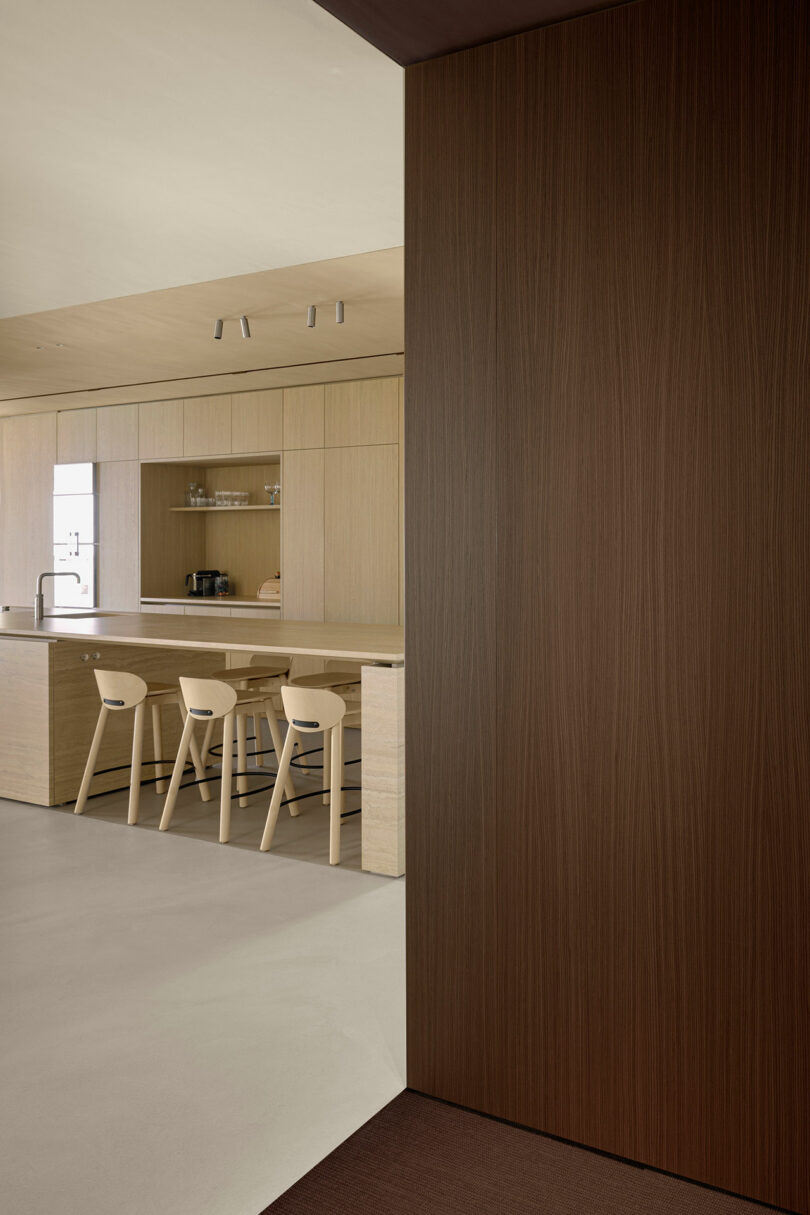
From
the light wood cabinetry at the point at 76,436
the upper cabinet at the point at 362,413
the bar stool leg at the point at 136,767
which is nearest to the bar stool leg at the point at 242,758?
the bar stool leg at the point at 136,767

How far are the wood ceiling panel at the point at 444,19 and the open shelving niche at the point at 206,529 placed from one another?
528 cm

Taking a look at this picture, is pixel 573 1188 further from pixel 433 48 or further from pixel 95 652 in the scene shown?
pixel 95 652

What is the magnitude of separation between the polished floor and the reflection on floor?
0.19 feet

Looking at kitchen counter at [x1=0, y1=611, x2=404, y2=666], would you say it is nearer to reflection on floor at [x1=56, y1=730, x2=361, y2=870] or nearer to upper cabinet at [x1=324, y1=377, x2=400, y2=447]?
reflection on floor at [x1=56, y1=730, x2=361, y2=870]

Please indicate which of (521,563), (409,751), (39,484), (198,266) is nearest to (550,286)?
(521,563)

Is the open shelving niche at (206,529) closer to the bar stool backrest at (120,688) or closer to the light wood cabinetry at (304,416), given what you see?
the light wood cabinetry at (304,416)

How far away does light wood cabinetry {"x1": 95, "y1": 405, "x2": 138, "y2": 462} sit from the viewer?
7.12m

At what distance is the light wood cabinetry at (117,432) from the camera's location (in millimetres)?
7125

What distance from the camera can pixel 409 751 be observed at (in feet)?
6.60

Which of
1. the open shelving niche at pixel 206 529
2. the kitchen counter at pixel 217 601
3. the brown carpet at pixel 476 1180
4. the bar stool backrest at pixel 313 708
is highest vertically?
the open shelving niche at pixel 206 529

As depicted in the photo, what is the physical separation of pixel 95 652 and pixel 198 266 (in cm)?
184

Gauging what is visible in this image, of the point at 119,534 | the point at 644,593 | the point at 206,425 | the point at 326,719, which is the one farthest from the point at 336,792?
the point at 119,534

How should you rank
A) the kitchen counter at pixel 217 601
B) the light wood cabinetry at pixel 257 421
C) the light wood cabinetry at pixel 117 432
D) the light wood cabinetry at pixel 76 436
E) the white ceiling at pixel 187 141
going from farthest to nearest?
the light wood cabinetry at pixel 76 436, the light wood cabinetry at pixel 117 432, the kitchen counter at pixel 217 601, the light wood cabinetry at pixel 257 421, the white ceiling at pixel 187 141

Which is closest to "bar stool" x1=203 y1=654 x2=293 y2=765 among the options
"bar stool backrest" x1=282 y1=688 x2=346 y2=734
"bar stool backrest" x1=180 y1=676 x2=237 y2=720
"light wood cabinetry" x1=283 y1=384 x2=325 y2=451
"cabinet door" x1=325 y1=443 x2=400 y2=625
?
"bar stool backrest" x1=180 y1=676 x2=237 y2=720
